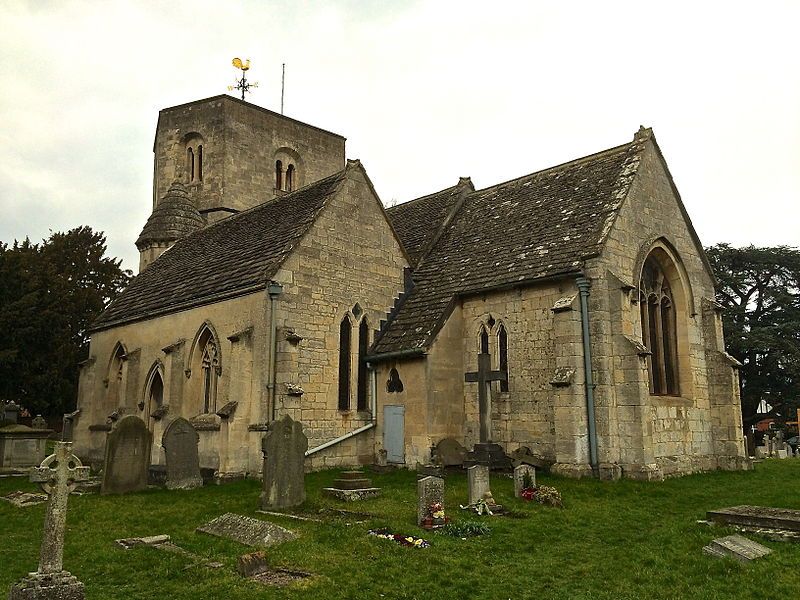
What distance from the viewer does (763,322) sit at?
4022 cm

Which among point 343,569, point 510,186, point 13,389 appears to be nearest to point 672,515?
point 343,569

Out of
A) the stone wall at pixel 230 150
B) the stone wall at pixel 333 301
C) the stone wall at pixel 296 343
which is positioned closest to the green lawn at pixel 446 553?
the stone wall at pixel 296 343

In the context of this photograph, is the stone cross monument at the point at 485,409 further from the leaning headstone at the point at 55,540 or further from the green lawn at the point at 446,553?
the leaning headstone at the point at 55,540

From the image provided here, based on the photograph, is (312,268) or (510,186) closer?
(312,268)

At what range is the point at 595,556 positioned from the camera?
30.9 feet

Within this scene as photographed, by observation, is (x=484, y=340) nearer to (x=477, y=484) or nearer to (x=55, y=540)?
(x=477, y=484)

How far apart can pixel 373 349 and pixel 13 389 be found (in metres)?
21.7

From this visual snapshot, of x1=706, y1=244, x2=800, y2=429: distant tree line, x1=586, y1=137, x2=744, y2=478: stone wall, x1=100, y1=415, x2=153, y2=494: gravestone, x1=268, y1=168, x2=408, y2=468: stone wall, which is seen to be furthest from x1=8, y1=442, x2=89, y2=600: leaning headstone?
x1=706, y1=244, x2=800, y2=429: distant tree line

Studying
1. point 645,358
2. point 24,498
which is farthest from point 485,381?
point 24,498

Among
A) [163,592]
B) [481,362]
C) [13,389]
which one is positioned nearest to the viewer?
[163,592]

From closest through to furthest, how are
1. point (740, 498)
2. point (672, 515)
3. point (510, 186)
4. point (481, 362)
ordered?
point (672, 515), point (740, 498), point (481, 362), point (510, 186)

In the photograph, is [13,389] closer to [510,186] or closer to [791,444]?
[510,186]

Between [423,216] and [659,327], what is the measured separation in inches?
393


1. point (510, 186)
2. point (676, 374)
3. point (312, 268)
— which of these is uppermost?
point (510, 186)
